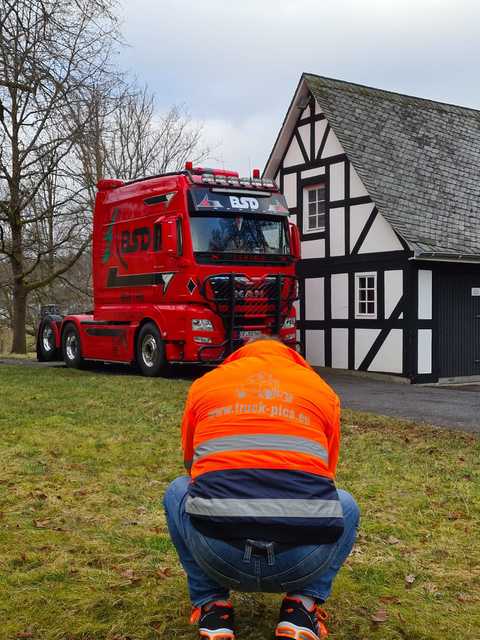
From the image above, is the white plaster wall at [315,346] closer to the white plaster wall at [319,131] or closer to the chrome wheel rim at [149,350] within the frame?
the white plaster wall at [319,131]

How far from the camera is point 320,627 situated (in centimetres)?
342

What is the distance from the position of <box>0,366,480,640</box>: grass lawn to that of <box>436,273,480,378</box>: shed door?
8818mm

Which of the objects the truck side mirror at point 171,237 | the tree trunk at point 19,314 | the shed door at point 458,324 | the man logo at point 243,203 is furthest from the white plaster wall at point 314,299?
the tree trunk at point 19,314

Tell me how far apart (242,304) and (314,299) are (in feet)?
20.1

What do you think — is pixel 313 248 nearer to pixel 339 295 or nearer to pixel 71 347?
pixel 339 295

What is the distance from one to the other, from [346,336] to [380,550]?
14225 millimetres

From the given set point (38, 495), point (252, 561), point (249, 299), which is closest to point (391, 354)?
point (249, 299)

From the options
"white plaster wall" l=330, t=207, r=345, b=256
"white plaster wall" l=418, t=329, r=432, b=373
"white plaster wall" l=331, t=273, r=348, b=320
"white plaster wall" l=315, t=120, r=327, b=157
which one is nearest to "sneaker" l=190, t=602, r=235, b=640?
"white plaster wall" l=418, t=329, r=432, b=373

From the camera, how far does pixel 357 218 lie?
18500 millimetres

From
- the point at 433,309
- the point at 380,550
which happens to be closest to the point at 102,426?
the point at 380,550

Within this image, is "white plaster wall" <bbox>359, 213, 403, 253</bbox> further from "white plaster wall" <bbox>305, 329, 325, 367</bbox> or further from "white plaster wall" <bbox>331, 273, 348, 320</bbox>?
"white plaster wall" <bbox>305, 329, 325, 367</bbox>

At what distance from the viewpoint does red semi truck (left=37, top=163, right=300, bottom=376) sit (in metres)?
13.8

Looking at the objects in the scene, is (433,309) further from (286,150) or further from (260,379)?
(260,379)

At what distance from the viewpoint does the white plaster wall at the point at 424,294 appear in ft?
56.1
